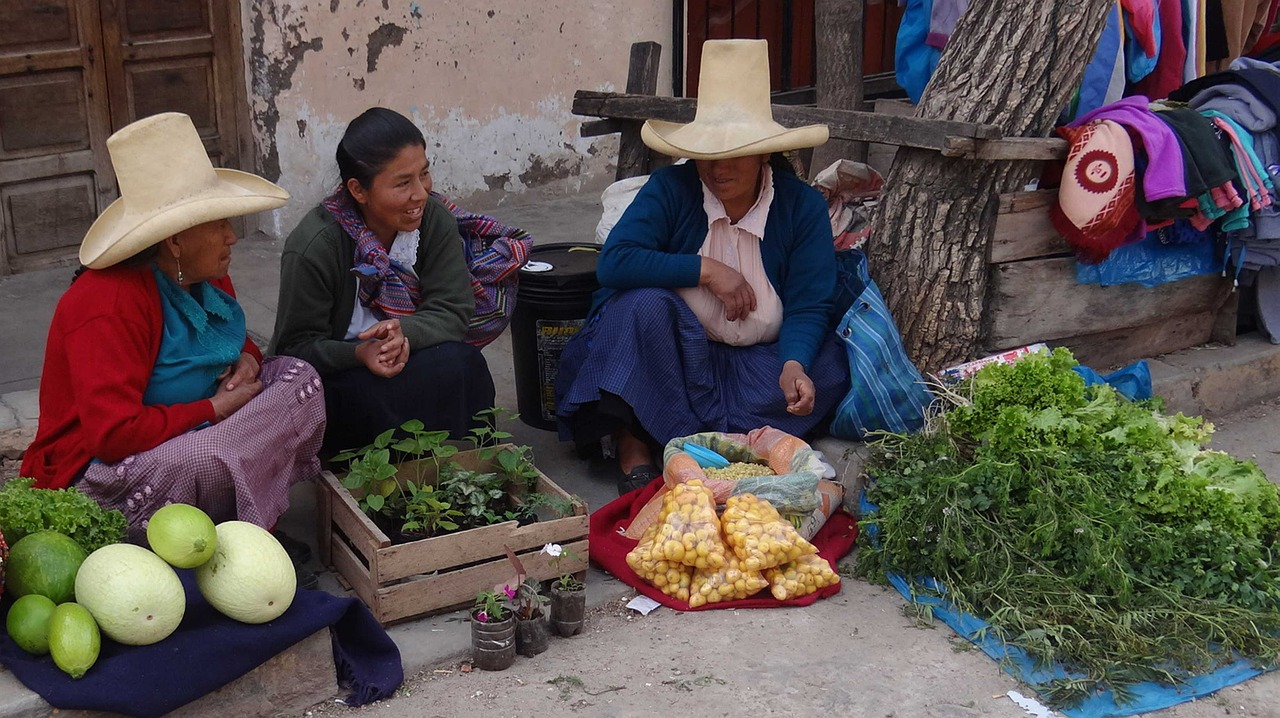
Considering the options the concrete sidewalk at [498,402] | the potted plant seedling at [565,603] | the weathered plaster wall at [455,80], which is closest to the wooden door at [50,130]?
the concrete sidewalk at [498,402]

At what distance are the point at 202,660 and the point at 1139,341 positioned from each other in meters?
3.81

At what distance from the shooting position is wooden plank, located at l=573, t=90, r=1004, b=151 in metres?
4.26

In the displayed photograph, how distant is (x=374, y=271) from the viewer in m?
3.77

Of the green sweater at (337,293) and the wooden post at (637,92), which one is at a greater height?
the wooden post at (637,92)

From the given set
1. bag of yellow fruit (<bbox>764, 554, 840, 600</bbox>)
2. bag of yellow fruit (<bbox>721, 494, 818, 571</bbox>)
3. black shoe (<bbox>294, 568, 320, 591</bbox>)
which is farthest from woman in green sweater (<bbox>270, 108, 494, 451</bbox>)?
bag of yellow fruit (<bbox>764, 554, 840, 600</bbox>)

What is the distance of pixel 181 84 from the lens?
6.61 metres

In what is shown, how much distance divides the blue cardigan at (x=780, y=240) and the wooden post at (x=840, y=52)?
1.87 meters

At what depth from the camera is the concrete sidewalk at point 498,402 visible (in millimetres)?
3295

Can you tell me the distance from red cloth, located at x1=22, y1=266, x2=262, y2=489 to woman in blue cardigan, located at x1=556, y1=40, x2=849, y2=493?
1.35 metres

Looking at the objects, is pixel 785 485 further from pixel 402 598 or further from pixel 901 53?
pixel 901 53

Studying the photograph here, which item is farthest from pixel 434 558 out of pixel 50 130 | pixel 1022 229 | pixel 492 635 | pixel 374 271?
pixel 50 130

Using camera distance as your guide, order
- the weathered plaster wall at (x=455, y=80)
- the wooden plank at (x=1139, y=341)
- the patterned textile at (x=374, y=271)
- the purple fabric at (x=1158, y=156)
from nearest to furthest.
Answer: the patterned textile at (x=374, y=271)
the purple fabric at (x=1158, y=156)
the wooden plank at (x=1139, y=341)
the weathered plaster wall at (x=455, y=80)

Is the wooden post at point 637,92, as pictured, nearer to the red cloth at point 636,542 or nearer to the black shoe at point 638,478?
the black shoe at point 638,478

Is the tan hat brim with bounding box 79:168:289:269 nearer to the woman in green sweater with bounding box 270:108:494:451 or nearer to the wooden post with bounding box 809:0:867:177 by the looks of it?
the woman in green sweater with bounding box 270:108:494:451
